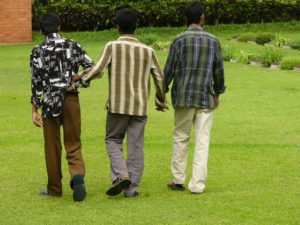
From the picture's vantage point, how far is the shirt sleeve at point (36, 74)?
308 inches

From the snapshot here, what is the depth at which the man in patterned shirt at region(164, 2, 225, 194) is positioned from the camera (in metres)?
8.04

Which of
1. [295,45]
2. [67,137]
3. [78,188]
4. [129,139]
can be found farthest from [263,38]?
[78,188]

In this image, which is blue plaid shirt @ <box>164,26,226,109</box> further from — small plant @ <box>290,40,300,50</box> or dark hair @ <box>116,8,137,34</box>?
small plant @ <box>290,40,300,50</box>

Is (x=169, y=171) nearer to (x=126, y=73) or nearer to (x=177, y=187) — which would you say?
(x=177, y=187)

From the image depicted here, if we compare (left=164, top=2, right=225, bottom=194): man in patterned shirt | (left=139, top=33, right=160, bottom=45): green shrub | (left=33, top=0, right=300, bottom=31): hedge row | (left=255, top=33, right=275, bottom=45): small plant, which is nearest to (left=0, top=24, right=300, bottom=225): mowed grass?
(left=164, top=2, right=225, bottom=194): man in patterned shirt

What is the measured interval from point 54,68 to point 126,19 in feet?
2.45

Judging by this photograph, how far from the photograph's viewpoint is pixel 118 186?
771 cm

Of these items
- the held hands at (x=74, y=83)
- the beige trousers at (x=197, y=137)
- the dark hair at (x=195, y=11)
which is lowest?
the beige trousers at (x=197, y=137)

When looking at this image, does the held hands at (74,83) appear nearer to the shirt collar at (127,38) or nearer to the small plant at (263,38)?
the shirt collar at (127,38)

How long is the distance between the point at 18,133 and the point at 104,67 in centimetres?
438

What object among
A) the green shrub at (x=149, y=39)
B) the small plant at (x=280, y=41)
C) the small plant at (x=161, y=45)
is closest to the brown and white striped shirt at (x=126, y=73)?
the small plant at (x=161, y=45)

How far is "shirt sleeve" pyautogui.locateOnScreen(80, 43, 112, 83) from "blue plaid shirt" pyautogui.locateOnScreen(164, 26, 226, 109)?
24.1 inches

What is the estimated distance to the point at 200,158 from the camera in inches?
320

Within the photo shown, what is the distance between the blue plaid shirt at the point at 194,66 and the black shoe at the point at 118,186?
86 centimetres
